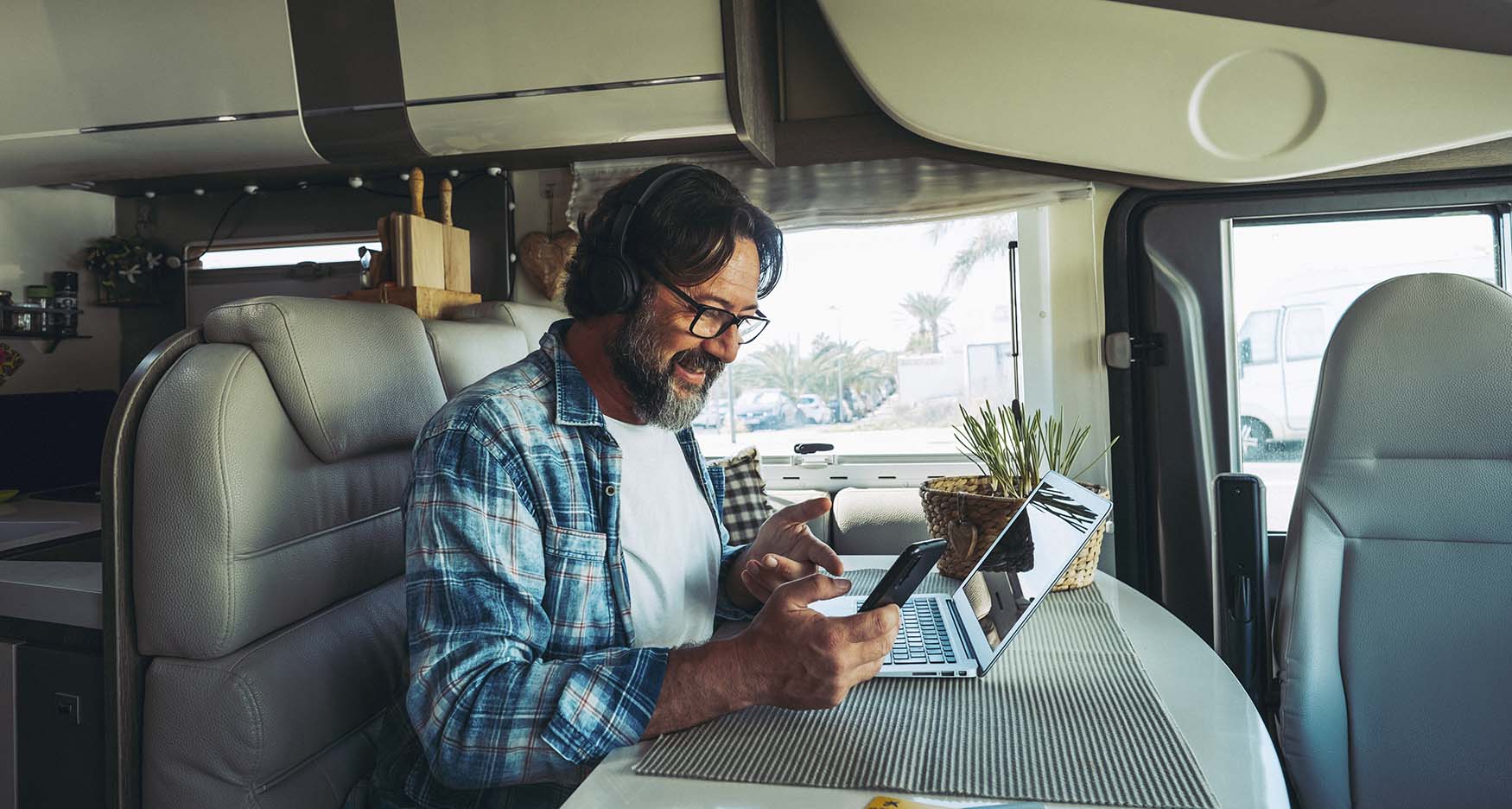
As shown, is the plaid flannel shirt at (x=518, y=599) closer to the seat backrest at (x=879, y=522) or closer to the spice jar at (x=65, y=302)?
the seat backrest at (x=879, y=522)

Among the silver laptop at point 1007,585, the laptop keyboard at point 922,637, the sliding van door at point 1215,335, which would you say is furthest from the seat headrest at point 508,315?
the sliding van door at point 1215,335

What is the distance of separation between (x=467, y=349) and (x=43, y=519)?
157cm

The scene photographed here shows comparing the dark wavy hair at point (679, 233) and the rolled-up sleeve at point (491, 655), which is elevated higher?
the dark wavy hair at point (679, 233)

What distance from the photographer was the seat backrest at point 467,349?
1.53 meters

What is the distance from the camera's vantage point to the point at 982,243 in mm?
2602

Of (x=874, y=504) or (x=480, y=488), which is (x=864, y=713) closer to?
(x=480, y=488)

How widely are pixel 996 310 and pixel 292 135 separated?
2064 mm

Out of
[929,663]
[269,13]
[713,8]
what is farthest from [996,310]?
[269,13]

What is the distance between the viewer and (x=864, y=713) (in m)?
0.91

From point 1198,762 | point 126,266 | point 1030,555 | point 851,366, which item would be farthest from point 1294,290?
point 126,266

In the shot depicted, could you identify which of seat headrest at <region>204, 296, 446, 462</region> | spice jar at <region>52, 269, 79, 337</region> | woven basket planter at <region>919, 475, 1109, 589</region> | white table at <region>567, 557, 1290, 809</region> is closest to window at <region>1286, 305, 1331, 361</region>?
woven basket planter at <region>919, 475, 1109, 589</region>

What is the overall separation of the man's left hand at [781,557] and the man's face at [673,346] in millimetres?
220

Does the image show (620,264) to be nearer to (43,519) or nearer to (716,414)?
(716,414)

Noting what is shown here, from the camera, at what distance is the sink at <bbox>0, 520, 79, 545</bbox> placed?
219 cm
